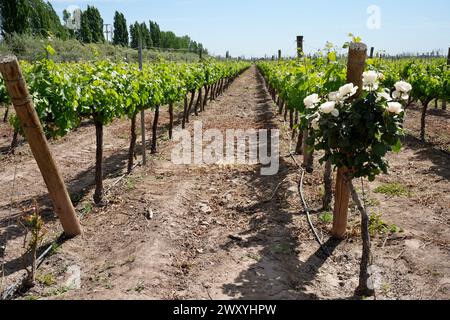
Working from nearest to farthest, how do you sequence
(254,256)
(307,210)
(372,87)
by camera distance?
(372,87), (254,256), (307,210)

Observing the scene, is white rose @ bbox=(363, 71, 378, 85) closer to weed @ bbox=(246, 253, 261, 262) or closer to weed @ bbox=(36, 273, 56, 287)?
weed @ bbox=(246, 253, 261, 262)

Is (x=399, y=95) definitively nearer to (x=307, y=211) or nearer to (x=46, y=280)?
(x=307, y=211)

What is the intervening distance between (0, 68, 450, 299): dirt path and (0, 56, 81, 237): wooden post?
61 centimetres

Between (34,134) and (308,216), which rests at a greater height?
(34,134)

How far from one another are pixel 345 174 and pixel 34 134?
3825 mm

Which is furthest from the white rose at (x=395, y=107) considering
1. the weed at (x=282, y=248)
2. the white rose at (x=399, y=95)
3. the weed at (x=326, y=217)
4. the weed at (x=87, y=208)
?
the weed at (x=87, y=208)

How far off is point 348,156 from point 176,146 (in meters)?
7.49

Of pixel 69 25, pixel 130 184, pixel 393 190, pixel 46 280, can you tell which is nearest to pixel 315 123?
pixel 46 280

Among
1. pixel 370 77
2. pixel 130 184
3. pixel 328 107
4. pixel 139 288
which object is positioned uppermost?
pixel 370 77

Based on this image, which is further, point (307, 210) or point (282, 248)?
point (307, 210)

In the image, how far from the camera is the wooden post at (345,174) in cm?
458

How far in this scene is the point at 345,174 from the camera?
4.36 metres

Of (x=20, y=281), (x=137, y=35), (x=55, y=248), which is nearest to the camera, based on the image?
(x=20, y=281)

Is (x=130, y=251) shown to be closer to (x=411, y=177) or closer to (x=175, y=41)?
(x=411, y=177)
